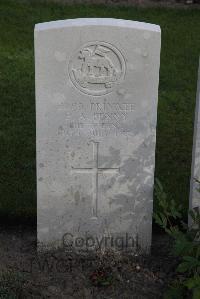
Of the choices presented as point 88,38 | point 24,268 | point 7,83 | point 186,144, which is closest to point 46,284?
point 24,268

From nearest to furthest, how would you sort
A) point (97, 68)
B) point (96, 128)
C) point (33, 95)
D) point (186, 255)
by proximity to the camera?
point (186, 255)
point (97, 68)
point (96, 128)
point (33, 95)

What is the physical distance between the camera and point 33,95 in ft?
25.0

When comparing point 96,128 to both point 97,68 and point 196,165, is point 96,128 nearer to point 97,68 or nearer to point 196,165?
point 97,68

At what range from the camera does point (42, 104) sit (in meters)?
4.50

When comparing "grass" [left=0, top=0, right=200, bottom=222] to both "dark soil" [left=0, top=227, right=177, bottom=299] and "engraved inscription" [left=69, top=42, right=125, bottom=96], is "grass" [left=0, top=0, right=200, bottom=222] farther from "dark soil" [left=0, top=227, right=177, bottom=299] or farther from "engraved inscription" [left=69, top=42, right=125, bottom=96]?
"engraved inscription" [left=69, top=42, right=125, bottom=96]

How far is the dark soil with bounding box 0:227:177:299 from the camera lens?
4484 millimetres

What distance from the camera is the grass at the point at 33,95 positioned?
5.83 metres

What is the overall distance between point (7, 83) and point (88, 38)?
143 inches

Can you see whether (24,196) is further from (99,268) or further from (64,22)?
(64,22)

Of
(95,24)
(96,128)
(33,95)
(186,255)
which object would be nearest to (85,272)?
(186,255)

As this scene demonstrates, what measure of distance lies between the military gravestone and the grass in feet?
2.37

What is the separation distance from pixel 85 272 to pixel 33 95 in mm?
3371

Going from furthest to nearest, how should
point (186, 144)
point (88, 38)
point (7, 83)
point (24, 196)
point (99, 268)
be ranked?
point (7, 83) < point (186, 144) < point (24, 196) < point (99, 268) < point (88, 38)

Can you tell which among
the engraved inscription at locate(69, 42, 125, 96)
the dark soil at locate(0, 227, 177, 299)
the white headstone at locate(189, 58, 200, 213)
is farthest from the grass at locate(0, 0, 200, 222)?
the engraved inscription at locate(69, 42, 125, 96)
